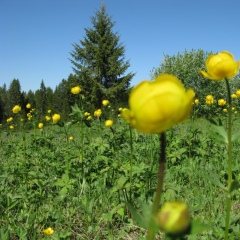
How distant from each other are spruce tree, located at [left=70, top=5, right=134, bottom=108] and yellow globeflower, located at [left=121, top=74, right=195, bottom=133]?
22577mm

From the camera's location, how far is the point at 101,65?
24297 mm

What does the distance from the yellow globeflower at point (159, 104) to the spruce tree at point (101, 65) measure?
74.1ft

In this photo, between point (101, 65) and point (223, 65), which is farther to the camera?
point (101, 65)

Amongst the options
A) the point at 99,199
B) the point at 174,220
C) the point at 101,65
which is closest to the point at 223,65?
the point at 174,220

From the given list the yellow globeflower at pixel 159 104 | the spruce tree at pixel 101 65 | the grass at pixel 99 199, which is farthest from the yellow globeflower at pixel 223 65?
the spruce tree at pixel 101 65

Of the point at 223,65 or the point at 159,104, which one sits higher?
the point at 223,65

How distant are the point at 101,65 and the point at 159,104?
2419cm

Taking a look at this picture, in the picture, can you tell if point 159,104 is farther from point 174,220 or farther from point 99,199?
point 99,199

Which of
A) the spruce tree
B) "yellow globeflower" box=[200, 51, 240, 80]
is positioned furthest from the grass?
the spruce tree

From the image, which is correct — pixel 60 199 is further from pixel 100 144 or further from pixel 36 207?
pixel 100 144

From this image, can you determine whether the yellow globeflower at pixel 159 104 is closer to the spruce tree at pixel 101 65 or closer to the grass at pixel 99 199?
the grass at pixel 99 199

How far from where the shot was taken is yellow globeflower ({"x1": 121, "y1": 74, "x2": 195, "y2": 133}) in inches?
22.0

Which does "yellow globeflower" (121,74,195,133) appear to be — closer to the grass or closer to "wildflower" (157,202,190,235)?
"wildflower" (157,202,190,235)

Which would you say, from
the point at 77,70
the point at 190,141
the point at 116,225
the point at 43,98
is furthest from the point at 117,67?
the point at 43,98
